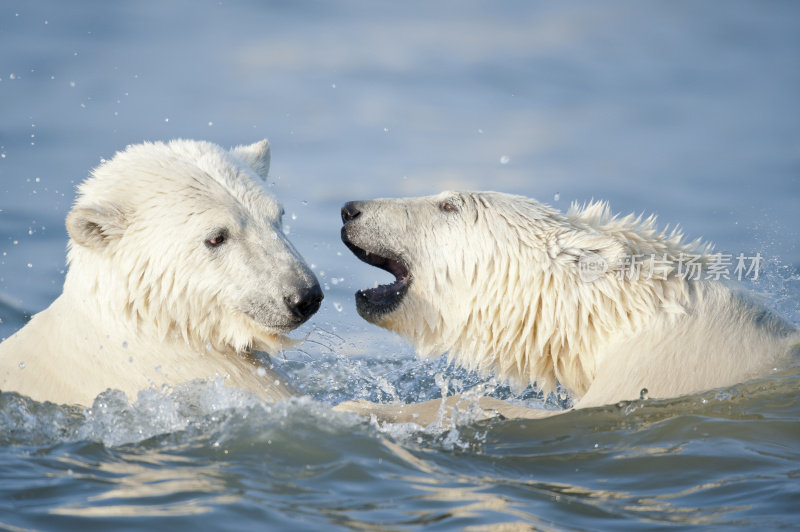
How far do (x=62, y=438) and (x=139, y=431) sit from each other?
0.37 m

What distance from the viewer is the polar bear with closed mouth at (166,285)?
195 inches

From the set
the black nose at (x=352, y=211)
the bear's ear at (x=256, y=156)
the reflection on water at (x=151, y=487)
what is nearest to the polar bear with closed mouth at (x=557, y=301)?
the black nose at (x=352, y=211)

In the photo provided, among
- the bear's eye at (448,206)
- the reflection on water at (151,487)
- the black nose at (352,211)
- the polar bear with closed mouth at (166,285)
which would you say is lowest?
the reflection on water at (151,487)

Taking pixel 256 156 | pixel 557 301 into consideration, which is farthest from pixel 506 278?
pixel 256 156

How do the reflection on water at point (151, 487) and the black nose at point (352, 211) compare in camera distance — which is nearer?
the reflection on water at point (151, 487)

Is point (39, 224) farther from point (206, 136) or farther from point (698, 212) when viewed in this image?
point (698, 212)

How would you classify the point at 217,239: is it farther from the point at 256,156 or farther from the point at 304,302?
the point at 256,156

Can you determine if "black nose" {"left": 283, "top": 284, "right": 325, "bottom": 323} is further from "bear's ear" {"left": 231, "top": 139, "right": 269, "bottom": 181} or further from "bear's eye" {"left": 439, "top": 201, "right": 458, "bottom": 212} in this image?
"bear's eye" {"left": 439, "top": 201, "right": 458, "bottom": 212}

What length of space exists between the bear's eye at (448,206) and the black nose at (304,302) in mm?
1239

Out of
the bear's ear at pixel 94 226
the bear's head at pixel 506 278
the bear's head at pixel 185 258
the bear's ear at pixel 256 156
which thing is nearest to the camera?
the bear's ear at pixel 94 226

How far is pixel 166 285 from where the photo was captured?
4.95 m

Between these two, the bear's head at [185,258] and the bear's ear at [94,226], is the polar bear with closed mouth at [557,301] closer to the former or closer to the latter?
the bear's head at [185,258]

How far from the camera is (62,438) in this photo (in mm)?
4898

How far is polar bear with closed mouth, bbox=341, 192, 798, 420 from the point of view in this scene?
5500 mm
